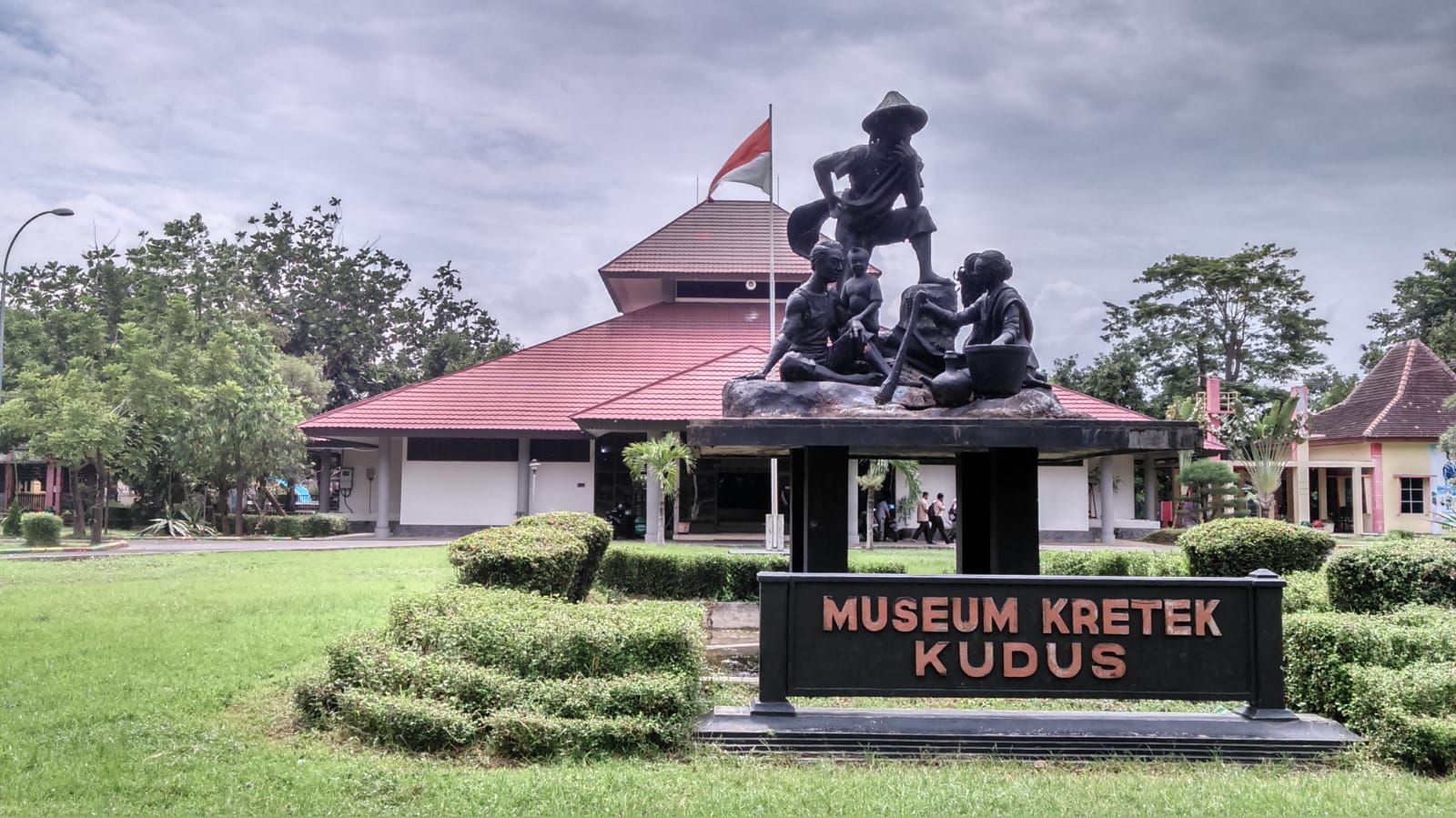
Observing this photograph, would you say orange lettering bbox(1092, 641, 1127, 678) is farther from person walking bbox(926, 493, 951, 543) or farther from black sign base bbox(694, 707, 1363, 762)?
person walking bbox(926, 493, 951, 543)

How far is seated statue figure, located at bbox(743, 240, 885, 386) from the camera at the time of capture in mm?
7512

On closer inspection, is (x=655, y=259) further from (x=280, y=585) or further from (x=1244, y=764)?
(x=1244, y=764)

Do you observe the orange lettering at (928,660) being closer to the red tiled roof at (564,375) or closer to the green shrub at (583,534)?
the green shrub at (583,534)

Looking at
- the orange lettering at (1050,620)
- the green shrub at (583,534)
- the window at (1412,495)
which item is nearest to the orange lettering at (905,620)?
the orange lettering at (1050,620)

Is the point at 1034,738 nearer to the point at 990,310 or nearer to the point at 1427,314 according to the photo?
the point at 990,310

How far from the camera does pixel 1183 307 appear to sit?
39.7m

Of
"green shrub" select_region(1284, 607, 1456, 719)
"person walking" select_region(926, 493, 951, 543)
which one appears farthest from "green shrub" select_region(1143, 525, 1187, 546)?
"green shrub" select_region(1284, 607, 1456, 719)

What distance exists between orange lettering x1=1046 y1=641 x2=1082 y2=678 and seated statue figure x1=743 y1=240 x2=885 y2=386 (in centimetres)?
257

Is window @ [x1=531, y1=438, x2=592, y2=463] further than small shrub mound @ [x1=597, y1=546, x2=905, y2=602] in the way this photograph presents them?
Yes

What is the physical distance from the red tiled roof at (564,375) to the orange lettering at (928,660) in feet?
65.3

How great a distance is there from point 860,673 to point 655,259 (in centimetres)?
2470

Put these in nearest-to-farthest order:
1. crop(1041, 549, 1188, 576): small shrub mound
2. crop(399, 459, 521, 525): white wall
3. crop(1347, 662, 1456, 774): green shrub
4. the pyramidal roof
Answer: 1. crop(1347, 662, 1456, 774): green shrub
2. crop(1041, 549, 1188, 576): small shrub mound
3. crop(399, 459, 521, 525): white wall
4. the pyramidal roof

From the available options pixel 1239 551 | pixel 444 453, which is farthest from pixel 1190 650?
pixel 444 453

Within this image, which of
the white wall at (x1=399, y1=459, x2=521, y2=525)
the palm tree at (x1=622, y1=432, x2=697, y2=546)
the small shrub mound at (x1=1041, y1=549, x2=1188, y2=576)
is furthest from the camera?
the white wall at (x1=399, y1=459, x2=521, y2=525)
